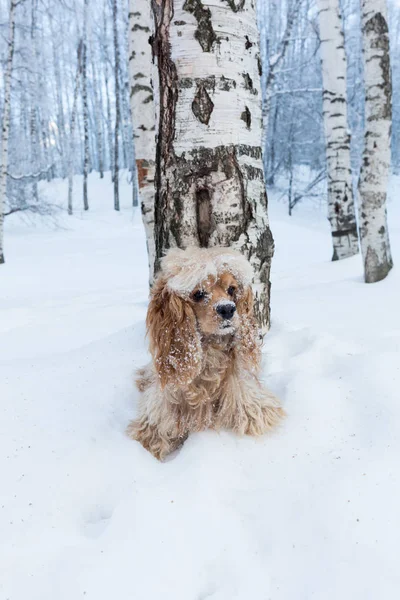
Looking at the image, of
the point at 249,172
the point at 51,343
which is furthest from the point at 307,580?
the point at 51,343

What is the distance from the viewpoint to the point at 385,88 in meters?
4.66

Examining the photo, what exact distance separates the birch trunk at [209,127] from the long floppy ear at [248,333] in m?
0.41

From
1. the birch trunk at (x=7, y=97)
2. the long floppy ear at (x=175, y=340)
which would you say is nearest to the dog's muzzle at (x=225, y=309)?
the long floppy ear at (x=175, y=340)

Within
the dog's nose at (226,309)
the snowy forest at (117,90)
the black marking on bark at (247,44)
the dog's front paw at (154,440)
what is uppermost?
the snowy forest at (117,90)

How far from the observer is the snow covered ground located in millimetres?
1322

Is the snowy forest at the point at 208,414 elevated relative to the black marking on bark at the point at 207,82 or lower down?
lower down

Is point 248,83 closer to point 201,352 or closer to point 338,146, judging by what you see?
point 201,352

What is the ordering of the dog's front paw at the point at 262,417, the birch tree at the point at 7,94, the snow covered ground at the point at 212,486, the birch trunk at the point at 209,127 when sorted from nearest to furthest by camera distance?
1. the snow covered ground at the point at 212,486
2. the dog's front paw at the point at 262,417
3. the birch trunk at the point at 209,127
4. the birch tree at the point at 7,94

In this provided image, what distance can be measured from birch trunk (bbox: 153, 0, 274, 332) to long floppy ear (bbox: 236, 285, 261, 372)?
41 centimetres

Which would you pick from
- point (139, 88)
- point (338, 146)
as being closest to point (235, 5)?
point (139, 88)

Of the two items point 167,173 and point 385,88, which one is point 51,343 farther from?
point 385,88

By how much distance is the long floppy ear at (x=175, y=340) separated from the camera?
199cm

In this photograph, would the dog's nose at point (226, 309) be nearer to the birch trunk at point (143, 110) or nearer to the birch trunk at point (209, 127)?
the birch trunk at point (209, 127)

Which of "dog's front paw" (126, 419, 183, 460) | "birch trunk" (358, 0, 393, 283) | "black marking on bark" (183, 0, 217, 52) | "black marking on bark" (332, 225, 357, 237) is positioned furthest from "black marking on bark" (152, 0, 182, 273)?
"black marking on bark" (332, 225, 357, 237)
